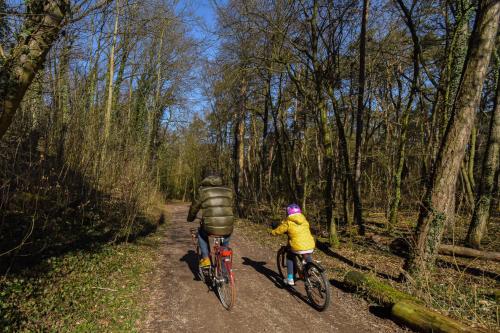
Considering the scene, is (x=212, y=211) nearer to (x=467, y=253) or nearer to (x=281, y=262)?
(x=281, y=262)

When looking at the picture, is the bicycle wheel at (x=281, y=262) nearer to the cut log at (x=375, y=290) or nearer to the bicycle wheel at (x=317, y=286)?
the bicycle wheel at (x=317, y=286)

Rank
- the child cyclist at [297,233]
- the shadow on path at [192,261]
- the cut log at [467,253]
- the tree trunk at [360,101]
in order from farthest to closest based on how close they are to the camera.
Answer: the tree trunk at [360,101] < the cut log at [467,253] < the shadow on path at [192,261] < the child cyclist at [297,233]

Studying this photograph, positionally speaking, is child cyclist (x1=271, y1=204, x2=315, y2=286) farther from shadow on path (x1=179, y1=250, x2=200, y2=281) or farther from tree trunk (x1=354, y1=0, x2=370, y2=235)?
tree trunk (x1=354, y1=0, x2=370, y2=235)

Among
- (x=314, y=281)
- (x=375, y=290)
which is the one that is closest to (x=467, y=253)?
(x=375, y=290)

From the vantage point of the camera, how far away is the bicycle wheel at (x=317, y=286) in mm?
5211

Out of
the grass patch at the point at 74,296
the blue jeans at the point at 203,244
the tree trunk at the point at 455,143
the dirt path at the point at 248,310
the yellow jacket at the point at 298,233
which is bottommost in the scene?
the dirt path at the point at 248,310

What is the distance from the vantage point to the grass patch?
14.1ft

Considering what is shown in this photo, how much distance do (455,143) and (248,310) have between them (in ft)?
16.8

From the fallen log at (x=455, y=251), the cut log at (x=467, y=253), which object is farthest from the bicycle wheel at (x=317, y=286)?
the cut log at (x=467, y=253)

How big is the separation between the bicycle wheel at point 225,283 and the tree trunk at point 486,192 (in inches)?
339

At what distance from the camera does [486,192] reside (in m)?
9.70

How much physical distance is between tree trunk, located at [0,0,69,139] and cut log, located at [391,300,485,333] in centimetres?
610

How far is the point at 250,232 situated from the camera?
1395 centimetres

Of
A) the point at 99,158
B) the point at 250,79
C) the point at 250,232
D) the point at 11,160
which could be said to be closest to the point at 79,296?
the point at 11,160
